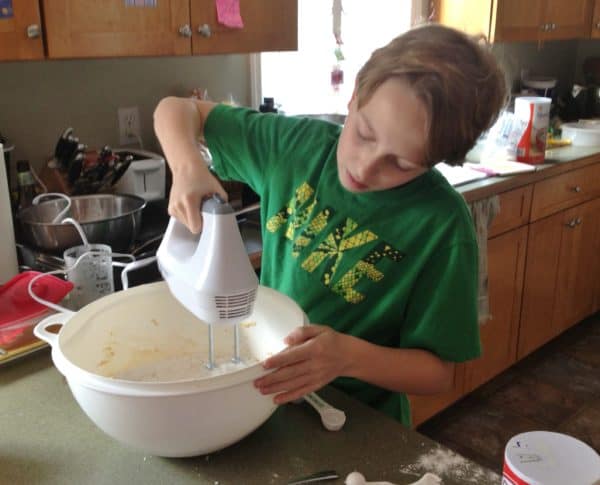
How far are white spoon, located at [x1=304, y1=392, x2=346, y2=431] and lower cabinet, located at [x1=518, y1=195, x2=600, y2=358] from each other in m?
1.71

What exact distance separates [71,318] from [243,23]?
1.06 m

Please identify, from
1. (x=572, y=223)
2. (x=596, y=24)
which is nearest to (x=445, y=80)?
(x=572, y=223)

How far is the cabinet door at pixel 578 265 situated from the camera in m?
2.59

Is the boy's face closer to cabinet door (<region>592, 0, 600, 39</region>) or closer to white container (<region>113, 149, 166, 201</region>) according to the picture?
white container (<region>113, 149, 166, 201</region>)

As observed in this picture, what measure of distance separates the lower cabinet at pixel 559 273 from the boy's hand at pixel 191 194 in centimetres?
178

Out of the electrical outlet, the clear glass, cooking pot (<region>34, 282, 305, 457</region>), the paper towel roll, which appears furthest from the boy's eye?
the electrical outlet

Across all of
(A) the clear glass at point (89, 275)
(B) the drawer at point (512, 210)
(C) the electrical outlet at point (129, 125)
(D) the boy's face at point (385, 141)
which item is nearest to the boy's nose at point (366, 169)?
(D) the boy's face at point (385, 141)

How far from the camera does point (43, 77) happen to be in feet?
5.55

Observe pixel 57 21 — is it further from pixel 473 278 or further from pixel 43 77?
pixel 473 278

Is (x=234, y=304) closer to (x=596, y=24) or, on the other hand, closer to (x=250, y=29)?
(x=250, y=29)

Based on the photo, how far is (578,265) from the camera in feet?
8.93

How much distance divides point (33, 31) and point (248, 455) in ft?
3.15

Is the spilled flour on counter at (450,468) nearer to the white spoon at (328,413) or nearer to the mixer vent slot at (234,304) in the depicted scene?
the white spoon at (328,413)

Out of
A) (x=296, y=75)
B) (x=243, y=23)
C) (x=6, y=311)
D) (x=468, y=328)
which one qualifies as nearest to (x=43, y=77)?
(x=243, y=23)
